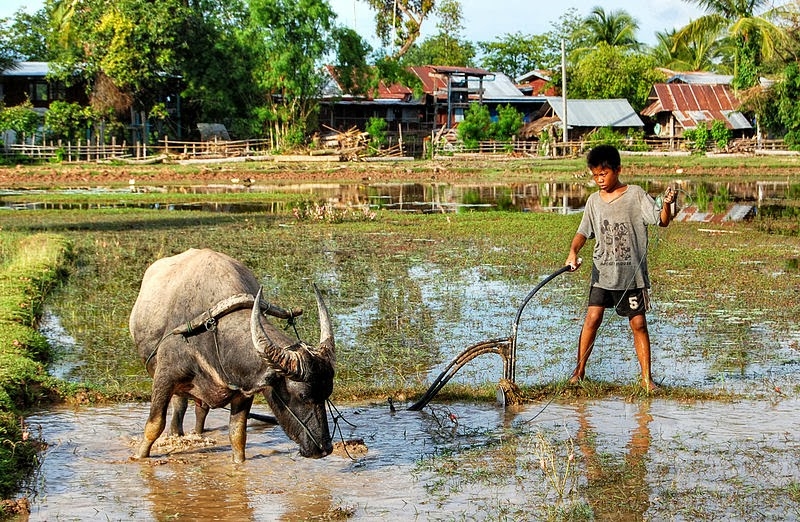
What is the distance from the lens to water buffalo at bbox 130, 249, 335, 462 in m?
4.89

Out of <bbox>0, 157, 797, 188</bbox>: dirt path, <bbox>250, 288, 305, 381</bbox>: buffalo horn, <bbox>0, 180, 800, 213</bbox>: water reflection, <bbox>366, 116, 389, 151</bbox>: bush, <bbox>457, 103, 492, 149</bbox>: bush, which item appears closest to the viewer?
<bbox>250, 288, 305, 381</bbox>: buffalo horn

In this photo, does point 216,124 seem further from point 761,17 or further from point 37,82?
point 761,17

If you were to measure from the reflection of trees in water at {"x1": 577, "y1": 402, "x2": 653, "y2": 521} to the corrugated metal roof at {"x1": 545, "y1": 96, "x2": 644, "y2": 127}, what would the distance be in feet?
147

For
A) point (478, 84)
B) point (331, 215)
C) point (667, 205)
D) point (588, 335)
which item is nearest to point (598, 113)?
point (478, 84)

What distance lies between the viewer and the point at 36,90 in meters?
47.1

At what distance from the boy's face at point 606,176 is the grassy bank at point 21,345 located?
4.22 meters

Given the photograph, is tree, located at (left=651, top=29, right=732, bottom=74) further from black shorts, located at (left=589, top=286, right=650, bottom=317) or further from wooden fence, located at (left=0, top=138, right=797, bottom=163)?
black shorts, located at (left=589, top=286, right=650, bottom=317)

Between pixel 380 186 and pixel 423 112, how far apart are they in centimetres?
2356

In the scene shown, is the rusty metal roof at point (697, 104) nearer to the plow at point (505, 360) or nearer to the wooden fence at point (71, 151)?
the wooden fence at point (71, 151)

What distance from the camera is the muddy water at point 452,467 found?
495 centimetres

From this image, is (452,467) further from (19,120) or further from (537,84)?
(537,84)

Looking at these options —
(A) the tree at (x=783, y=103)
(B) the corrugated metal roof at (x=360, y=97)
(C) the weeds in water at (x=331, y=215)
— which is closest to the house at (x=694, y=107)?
(A) the tree at (x=783, y=103)

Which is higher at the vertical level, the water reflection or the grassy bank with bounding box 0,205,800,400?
the water reflection

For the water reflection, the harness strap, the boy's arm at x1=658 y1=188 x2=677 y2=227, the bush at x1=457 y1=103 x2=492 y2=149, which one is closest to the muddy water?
the harness strap
